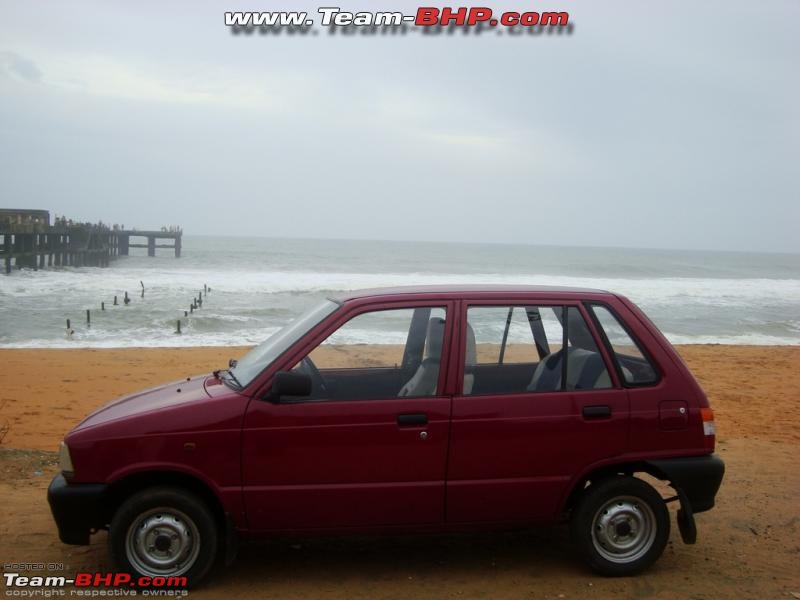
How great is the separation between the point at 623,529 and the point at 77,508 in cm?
298

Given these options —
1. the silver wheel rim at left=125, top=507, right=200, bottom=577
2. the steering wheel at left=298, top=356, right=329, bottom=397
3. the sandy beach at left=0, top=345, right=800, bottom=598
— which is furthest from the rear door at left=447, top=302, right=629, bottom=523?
the silver wheel rim at left=125, top=507, right=200, bottom=577

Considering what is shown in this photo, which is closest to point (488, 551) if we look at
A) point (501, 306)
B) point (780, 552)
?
point (501, 306)

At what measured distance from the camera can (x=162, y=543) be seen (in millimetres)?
3939

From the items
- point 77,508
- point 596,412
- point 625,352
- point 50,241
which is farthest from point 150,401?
point 50,241

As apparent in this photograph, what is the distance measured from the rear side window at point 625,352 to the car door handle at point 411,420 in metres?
1.18

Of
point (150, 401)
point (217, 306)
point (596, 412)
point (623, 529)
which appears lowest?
point (217, 306)

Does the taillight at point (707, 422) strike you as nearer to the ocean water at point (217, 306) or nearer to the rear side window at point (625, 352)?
the rear side window at point (625, 352)

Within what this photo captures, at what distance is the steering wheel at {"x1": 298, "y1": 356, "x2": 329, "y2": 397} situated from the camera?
4.03m

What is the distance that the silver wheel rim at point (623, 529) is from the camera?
4.19 meters

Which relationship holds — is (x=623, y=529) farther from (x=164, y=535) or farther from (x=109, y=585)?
(x=109, y=585)

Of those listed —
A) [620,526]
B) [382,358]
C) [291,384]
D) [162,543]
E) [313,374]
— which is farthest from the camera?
[382,358]

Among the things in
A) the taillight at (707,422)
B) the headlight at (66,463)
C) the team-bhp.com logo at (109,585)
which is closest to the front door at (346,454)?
the team-bhp.com logo at (109,585)

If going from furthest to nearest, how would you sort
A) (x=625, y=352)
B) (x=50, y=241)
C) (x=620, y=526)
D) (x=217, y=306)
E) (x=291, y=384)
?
(x=50, y=241) < (x=217, y=306) < (x=625, y=352) < (x=620, y=526) < (x=291, y=384)

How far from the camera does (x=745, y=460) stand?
7.22 m
